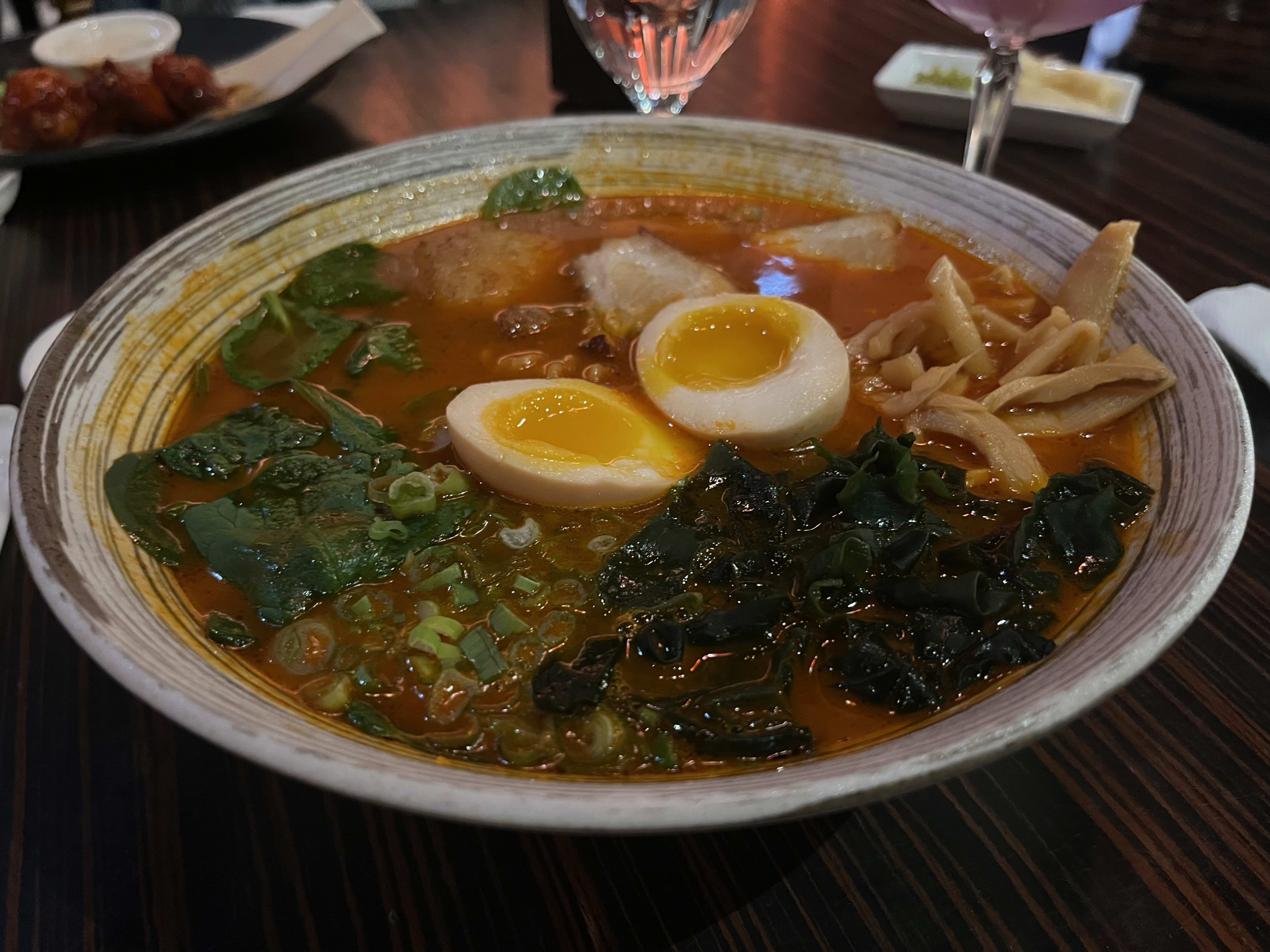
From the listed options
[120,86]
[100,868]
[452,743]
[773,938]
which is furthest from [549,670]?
[120,86]

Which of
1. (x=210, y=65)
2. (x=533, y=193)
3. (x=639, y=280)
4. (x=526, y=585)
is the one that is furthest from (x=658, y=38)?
(x=210, y=65)

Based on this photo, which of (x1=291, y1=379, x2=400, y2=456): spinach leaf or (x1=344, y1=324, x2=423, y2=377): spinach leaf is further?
(x1=344, y1=324, x2=423, y2=377): spinach leaf

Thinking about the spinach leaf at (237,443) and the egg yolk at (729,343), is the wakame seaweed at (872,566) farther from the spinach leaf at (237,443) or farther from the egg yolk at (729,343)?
the spinach leaf at (237,443)

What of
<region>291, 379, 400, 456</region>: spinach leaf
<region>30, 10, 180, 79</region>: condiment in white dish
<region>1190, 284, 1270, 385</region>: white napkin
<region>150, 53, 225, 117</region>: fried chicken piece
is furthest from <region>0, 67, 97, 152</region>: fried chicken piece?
<region>1190, 284, 1270, 385</region>: white napkin

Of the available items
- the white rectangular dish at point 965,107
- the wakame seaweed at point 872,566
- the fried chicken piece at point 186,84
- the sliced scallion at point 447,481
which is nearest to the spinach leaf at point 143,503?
the sliced scallion at point 447,481

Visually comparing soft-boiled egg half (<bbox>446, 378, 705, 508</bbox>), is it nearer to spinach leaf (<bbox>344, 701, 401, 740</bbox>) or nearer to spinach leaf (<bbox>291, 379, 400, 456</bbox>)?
spinach leaf (<bbox>291, 379, 400, 456</bbox>)

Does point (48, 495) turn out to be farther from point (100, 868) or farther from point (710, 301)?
point (710, 301)
